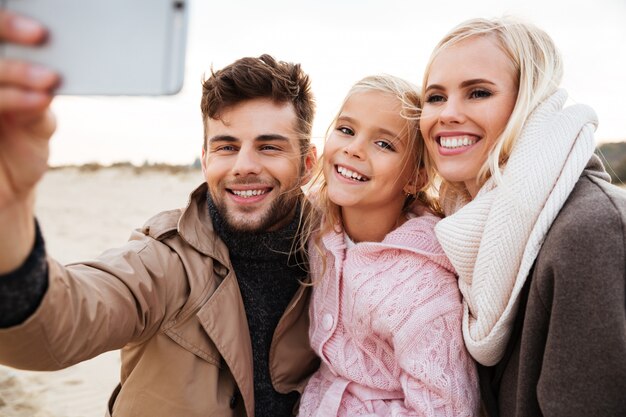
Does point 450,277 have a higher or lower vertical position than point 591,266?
lower

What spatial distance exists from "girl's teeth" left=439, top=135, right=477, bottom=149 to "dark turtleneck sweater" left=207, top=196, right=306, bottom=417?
0.95 meters

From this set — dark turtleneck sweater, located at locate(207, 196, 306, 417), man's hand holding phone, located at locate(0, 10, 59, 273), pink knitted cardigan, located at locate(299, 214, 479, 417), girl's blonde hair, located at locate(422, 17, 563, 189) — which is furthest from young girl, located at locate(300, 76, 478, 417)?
man's hand holding phone, located at locate(0, 10, 59, 273)

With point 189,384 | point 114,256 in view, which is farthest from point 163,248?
point 189,384

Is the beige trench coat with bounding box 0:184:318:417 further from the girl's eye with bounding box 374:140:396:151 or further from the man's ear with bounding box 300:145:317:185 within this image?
the girl's eye with bounding box 374:140:396:151

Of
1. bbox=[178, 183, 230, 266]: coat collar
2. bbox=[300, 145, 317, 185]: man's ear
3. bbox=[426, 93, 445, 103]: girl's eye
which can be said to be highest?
bbox=[426, 93, 445, 103]: girl's eye

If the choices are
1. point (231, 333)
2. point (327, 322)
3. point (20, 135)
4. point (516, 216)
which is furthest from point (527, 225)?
point (20, 135)

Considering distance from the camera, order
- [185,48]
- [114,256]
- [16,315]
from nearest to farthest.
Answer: [185,48], [16,315], [114,256]

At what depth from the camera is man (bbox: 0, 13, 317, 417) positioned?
1.26m

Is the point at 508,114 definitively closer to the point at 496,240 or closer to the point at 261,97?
the point at 496,240

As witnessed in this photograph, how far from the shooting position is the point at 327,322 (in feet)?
8.00

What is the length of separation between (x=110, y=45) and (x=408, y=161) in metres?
1.80

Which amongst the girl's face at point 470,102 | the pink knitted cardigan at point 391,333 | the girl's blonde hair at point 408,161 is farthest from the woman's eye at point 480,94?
the pink knitted cardigan at point 391,333

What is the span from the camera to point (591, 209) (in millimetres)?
1563

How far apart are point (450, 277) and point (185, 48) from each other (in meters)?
1.58
